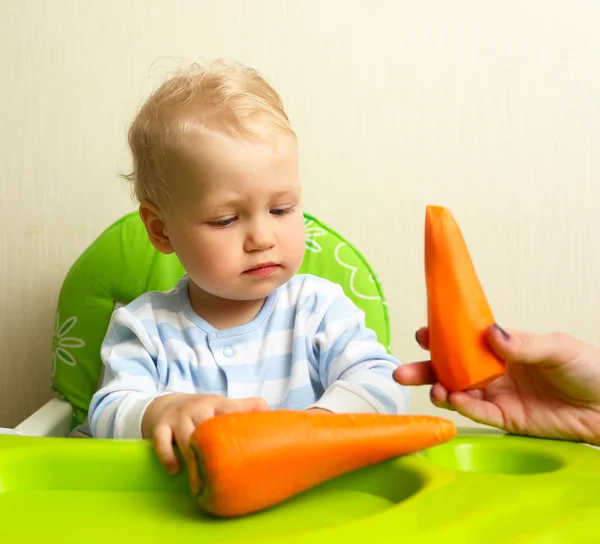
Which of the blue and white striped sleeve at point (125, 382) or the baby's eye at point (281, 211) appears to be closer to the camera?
the blue and white striped sleeve at point (125, 382)

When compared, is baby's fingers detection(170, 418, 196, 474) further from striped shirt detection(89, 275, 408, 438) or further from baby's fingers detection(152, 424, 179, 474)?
striped shirt detection(89, 275, 408, 438)

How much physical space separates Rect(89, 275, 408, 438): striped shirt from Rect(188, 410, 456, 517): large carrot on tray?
261 mm

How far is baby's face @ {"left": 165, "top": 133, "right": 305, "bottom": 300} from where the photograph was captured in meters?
0.83

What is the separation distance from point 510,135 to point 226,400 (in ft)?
2.82

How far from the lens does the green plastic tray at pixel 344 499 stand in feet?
1.50

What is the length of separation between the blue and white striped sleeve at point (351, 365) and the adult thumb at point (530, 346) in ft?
0.67

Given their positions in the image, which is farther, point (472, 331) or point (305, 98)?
point (305, 98)

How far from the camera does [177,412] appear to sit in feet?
2.13

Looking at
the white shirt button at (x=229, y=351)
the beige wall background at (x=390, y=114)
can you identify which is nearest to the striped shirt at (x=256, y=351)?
the white shirt button at (x=229, y=351)

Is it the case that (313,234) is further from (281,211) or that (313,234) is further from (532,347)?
(532,347)

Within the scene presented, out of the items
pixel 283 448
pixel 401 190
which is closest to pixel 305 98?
pixel 401 190

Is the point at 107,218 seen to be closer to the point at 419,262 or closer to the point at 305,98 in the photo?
the point at 305,98

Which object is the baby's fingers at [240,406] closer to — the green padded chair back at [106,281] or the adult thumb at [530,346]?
the adult thumb at [530,346]

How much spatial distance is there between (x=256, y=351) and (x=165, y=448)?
33cm
